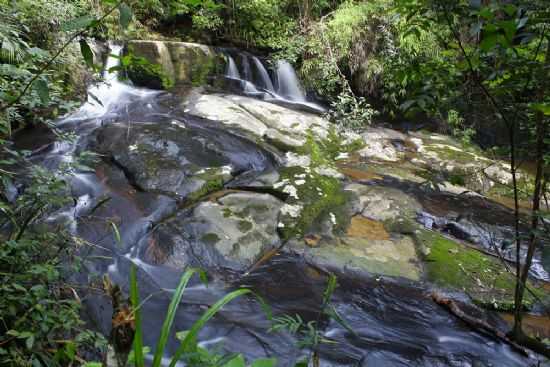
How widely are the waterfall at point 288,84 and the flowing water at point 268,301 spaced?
6174 mm

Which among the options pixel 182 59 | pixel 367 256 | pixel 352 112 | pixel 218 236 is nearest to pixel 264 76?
pixel 182 59

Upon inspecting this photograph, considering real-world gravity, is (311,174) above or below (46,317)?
below

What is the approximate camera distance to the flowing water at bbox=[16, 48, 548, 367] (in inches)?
118

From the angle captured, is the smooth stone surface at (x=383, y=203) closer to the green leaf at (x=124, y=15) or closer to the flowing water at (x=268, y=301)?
the flowing water at (x=268, y=301)

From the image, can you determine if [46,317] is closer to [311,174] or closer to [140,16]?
[311,174]

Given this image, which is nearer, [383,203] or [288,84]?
[383,203]

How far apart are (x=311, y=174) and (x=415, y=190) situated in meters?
1.72

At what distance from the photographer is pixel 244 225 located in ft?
14.7

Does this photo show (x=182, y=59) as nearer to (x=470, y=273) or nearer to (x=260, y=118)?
(x=260, y=118)

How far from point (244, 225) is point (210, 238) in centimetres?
45

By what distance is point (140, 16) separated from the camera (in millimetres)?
10375

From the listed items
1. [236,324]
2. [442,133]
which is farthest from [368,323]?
[442,133]

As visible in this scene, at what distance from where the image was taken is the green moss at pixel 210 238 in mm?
4180

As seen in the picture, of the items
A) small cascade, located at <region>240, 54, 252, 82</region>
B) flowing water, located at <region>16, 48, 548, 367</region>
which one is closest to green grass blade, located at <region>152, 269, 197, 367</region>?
flowing water, located at <region>16, 48, 548, 367</region>
